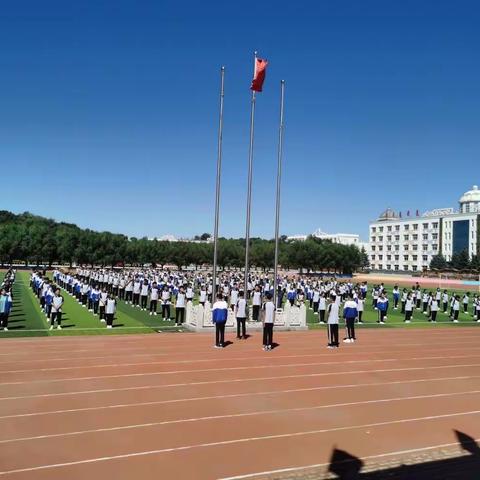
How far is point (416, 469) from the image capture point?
6.34 meters

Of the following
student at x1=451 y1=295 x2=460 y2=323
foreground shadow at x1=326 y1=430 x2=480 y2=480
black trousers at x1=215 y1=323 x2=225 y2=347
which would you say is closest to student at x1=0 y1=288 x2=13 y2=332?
black trousers at x1=215 y1=323 x2=225 y2=347

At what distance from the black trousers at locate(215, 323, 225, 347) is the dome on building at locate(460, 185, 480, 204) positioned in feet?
344

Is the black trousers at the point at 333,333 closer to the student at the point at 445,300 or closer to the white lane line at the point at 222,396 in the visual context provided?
the white lane line at the point at 222,396

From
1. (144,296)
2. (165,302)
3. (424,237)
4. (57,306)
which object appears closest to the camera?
(57,306)

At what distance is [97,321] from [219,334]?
6.78m

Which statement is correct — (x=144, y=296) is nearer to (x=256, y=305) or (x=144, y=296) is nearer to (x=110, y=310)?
(x=256, y=305)

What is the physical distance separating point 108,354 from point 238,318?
4778 millimetres

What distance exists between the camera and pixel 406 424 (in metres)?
8.15

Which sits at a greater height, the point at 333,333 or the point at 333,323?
the point at 333,323

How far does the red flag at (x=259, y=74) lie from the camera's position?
19469mm

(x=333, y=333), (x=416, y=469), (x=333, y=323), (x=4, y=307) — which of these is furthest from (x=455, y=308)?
(x=416, y=469)

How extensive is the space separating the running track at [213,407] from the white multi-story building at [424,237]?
84957 mm

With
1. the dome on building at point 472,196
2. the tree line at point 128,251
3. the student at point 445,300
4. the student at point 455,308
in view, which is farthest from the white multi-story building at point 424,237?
the student at point 455,308

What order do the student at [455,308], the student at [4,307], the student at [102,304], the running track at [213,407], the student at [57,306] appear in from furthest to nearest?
the student at [455,308] → the student at [102,304] → the student at [57,306] → the student at [4,307] → the running track at [213,407]
